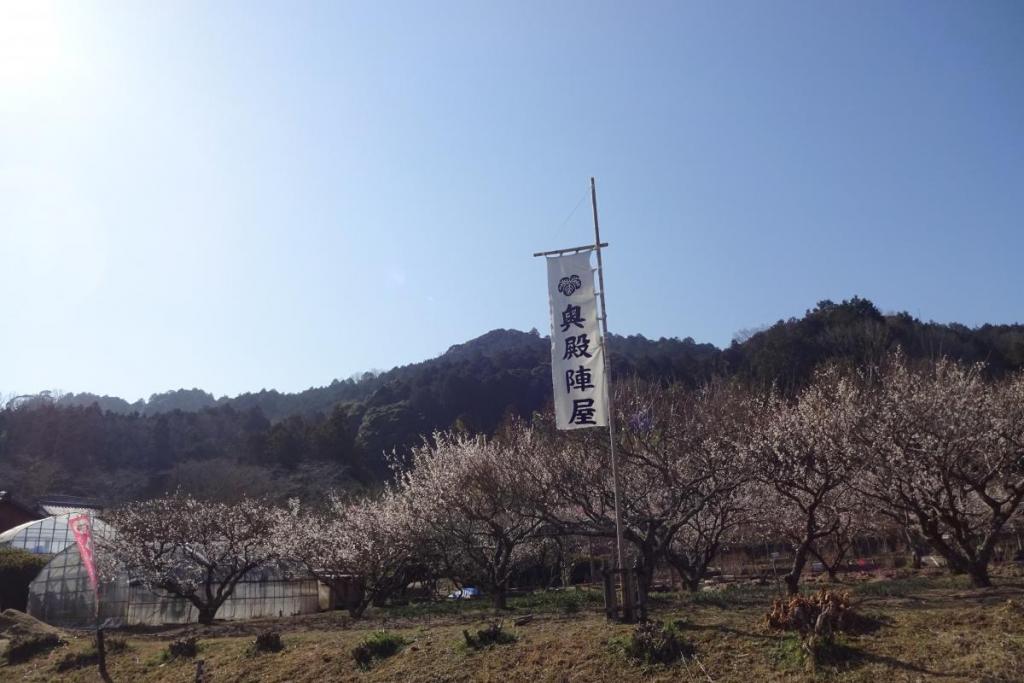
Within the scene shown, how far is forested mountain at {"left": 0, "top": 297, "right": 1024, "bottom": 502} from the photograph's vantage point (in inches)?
1609

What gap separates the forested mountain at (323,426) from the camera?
134 ft

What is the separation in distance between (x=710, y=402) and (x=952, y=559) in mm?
6427

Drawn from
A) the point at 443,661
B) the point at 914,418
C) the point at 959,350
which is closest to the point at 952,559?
the point at 914,418

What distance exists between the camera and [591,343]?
36.8 feet

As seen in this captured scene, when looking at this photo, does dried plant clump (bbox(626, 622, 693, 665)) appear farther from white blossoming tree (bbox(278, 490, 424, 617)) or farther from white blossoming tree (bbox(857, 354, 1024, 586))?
white blossoming tree (bbox(278, 490, 424, 617))

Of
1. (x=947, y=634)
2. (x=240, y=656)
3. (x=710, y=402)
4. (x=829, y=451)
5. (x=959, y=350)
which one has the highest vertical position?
(x=959, y=350)

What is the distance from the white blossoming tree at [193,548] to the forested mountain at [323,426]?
18.3m

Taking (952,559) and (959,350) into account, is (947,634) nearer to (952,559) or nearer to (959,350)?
(952,559)

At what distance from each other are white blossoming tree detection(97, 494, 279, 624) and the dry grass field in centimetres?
652

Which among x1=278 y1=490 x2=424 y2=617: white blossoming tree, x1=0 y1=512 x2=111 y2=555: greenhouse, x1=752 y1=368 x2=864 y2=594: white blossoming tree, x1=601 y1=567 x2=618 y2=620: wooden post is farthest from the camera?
x1=0 y1=512 x2=111 y2=555: greenhouse

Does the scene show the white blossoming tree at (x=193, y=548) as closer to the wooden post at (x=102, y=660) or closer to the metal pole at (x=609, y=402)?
the wooden post at (x=102, y=660)

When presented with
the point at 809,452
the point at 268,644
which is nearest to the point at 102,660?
the point at 268,644

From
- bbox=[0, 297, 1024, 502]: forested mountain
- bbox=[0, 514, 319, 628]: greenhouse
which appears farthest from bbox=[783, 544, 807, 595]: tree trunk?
bbox=[0, 297, 1024, 502]: forested mountain

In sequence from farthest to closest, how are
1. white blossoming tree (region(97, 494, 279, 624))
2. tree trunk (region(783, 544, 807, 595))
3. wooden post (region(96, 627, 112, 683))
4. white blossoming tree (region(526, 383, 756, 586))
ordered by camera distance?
white blossoming tree (region(97, 494, 279, 624)) → white blossoming tree (region(526, 383, 756, 586)) → tree trunk (region(783, 544, 807, 595)) → wooden post (region(96, 627, 112, 683))
